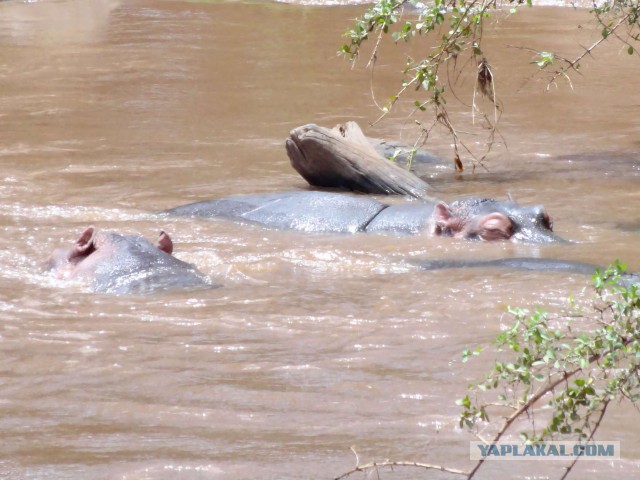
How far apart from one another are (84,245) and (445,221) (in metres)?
2.05

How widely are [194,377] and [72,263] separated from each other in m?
1.66

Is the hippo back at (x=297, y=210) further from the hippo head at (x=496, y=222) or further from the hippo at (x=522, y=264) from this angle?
the hippo at (x=522, y=264)

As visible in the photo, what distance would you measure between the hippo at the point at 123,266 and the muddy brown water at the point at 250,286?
4.0 inches

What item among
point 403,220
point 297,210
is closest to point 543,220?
point 403,220

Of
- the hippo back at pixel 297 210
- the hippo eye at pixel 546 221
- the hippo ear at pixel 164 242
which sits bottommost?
the hippo back at pixel 297 210

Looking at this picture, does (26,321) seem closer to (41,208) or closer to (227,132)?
(41,208)

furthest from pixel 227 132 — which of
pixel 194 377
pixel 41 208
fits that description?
pixel 194 377

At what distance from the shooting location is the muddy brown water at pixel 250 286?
3.30m

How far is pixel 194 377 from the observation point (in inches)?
152

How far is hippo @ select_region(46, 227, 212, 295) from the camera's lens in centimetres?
499

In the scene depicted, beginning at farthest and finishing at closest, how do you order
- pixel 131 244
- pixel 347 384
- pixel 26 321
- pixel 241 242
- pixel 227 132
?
pixel 227 132, pixel 241 242, pixel 131 244, pixel 26 321, pixel 347 384

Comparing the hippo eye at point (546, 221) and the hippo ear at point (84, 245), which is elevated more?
the hippo eye at point (546, 221)

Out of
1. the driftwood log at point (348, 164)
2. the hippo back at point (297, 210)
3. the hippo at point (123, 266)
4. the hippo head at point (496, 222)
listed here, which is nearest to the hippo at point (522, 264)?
the hippo head at point (496, 222)

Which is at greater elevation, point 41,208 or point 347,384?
point 347,384
